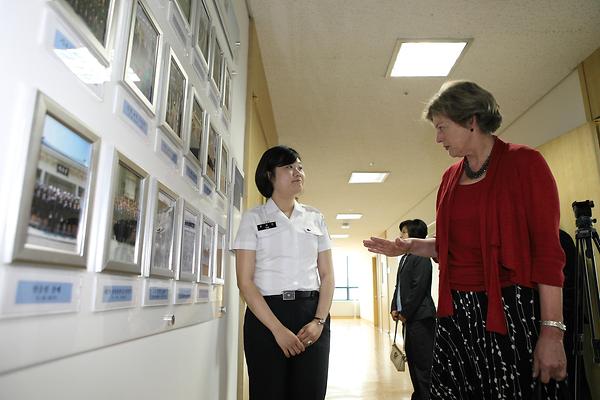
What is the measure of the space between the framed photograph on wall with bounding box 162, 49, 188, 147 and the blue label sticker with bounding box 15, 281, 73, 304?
1.70 feet

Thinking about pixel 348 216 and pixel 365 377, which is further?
pixel 348 216

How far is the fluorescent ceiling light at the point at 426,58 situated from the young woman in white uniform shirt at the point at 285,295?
1.90 metres

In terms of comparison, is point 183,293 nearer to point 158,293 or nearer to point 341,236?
point 158,293

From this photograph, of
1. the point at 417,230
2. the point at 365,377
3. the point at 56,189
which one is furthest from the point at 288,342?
the point at 365,377

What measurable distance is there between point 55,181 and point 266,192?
4.17ft

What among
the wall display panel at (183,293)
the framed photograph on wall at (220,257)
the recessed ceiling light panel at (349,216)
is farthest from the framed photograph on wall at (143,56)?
the recessed ceiling light panel at (349,216)

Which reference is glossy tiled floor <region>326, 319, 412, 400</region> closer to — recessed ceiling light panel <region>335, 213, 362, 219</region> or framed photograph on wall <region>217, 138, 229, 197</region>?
framed photograph on wall <region>217, 138, 229, 197</region>

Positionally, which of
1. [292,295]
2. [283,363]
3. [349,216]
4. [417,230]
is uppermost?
[349,216]

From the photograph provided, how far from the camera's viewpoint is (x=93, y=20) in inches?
27.4

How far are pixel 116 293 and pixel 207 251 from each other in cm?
75

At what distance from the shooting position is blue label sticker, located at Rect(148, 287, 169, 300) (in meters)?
0.97

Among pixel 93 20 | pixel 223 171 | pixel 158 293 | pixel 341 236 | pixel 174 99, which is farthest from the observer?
pixel 341 236

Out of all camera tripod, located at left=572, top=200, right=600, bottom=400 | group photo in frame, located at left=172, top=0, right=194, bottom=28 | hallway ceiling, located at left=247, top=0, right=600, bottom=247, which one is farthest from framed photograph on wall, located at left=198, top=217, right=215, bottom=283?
camera tripod, located at left=572, top=200, right=600, bottom=400

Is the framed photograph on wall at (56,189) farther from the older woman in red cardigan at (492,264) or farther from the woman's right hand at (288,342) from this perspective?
the older woman in red cardigan at (492,264)
